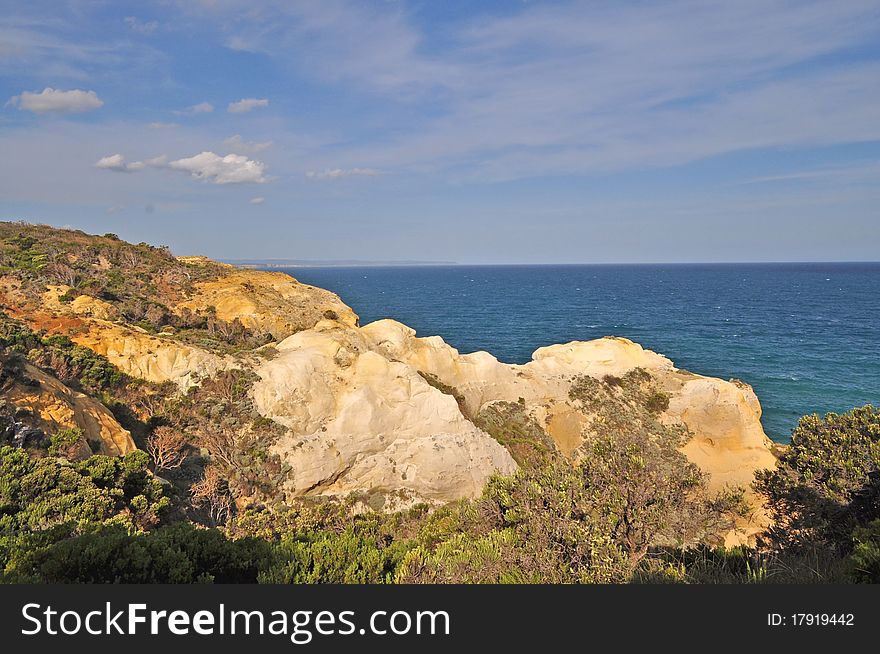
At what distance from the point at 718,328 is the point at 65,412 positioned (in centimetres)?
9760

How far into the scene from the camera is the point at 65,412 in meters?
18.3

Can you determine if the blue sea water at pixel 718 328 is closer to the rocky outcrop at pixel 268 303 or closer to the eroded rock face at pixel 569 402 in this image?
the eroded rock face at pixel 569 402

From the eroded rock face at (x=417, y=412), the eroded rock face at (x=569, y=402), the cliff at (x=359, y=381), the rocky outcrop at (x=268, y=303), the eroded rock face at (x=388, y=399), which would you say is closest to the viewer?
the eroded rock face at (x=417, y=412)

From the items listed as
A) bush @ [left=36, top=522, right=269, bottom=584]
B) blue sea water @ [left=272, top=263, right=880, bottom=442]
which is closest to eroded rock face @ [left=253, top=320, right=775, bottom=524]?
blue sea water @ [left=272, top=263, right=880, bottom=442]

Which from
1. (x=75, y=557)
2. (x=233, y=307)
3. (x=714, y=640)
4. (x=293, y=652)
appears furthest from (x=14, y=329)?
(x=714, y=640)

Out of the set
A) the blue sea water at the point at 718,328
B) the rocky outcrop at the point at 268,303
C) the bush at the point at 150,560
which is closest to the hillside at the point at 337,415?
the rocky outcrop at the point at 268,303

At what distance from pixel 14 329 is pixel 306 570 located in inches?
1019

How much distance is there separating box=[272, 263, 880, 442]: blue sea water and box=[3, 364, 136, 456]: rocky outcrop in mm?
49986

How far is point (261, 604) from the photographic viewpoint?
6.34 meters

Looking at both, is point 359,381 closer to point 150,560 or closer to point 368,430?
point 368,430

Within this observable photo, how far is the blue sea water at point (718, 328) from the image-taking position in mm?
54438

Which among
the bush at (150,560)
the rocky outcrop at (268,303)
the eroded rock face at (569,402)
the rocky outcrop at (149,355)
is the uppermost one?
the rocky outcrop at (268,303)

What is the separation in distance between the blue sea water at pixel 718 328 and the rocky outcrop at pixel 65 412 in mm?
49986

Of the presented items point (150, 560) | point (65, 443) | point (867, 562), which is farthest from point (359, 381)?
point (867, 562)
